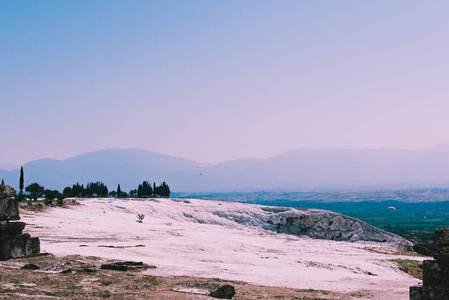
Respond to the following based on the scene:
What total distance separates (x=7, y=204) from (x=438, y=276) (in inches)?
934

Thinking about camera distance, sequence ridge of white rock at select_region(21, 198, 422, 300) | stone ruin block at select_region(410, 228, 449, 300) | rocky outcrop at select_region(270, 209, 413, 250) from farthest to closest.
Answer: rocky outcrop at select_region(270, 209, 413, 250), ridge of white rock at select_region(21, 198, 422, 300), stone ruin block at select_region(410, 228, 449, 300)

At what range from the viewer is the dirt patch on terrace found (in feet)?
54.0

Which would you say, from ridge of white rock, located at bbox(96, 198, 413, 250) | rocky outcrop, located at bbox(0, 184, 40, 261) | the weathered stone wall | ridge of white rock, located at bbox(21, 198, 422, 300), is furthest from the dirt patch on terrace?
ridge of white rock, located at bbox(96, 198, 413, 250)

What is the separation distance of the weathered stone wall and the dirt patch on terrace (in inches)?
109

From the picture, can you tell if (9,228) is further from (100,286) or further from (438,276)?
(438,276)

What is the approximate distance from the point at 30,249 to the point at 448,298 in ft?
79.9

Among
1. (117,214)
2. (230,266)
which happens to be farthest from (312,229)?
(230,266)

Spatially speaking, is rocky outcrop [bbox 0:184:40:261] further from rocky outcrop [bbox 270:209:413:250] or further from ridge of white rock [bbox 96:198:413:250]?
rocky outcrop [bbox 270:209:413:250]

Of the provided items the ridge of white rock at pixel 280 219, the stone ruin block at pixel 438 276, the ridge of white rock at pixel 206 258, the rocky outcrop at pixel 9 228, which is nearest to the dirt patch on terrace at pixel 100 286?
the rocky outcrop at pixel 9 228

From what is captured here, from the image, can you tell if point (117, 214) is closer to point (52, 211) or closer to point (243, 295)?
point (52, 211)

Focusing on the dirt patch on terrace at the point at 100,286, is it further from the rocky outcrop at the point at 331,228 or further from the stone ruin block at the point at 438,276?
the rocky outcrop at the point at 331,228

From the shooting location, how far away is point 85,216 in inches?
2295

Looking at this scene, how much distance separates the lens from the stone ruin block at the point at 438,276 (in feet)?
39.1

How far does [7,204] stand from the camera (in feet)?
79.8
